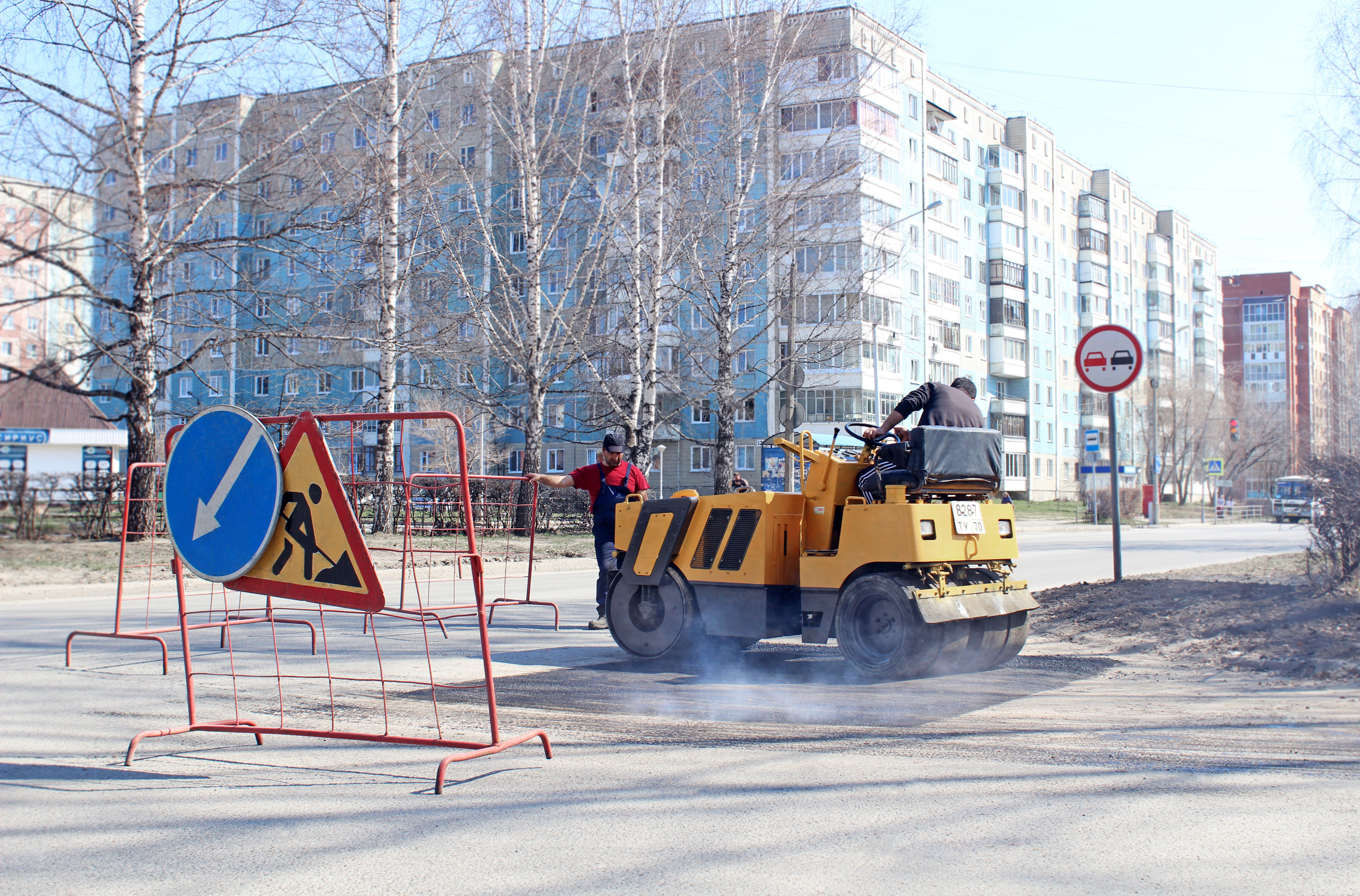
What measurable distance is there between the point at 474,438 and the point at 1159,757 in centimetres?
5115

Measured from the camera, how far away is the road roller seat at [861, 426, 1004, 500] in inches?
303

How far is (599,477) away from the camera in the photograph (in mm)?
10625

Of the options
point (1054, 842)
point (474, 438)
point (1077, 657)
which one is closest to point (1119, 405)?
point (474, 438)

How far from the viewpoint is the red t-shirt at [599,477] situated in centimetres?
1052

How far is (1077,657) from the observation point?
9.18 m

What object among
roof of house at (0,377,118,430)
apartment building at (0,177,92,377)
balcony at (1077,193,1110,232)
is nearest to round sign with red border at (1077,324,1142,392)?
apartment building at (0,177,92,377)

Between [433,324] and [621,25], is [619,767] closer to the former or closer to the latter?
[433,324]

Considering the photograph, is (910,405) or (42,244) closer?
(910,405)

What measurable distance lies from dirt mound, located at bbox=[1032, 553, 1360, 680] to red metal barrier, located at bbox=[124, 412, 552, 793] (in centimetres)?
570

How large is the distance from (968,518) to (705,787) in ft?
12.0

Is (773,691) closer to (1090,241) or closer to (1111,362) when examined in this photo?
(1111,362)

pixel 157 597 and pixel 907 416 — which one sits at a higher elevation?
pixel 907 416

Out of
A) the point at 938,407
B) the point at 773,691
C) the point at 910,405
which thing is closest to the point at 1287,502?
the point at 938,407

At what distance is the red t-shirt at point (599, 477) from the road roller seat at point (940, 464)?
10.2 feet
